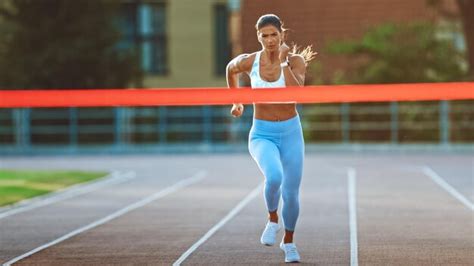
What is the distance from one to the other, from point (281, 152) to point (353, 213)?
5.82m

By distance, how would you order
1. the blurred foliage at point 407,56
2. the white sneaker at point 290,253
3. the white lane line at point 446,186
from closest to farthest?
the white sneaker at point 290,253
the white lane line at point 446,186
the blurred foliage at point 407,56

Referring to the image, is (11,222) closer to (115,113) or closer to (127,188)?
(127,188)

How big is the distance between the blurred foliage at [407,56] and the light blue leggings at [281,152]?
97.4 ft

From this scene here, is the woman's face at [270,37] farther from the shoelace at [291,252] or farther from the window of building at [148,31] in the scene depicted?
the window of building at [148,31]

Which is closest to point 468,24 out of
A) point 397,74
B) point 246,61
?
point 397,74

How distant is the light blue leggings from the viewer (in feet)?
31.6

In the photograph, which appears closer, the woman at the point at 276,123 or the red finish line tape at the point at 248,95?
the red finish line tape at the point at 248,95

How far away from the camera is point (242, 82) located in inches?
1486

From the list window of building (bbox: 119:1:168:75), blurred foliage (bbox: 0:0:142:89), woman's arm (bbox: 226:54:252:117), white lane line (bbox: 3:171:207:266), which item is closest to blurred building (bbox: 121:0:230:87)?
window of building (bbox: 119:1:168:75)

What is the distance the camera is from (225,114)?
3991 centimetres

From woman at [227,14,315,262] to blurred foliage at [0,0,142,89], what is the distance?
1216 inches

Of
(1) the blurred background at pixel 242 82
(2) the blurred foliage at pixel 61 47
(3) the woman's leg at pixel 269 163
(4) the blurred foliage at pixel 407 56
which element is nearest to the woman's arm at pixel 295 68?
(3) the woman's leg at pixel 269 163

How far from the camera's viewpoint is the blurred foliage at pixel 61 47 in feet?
133

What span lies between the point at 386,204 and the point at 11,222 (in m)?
5.06
